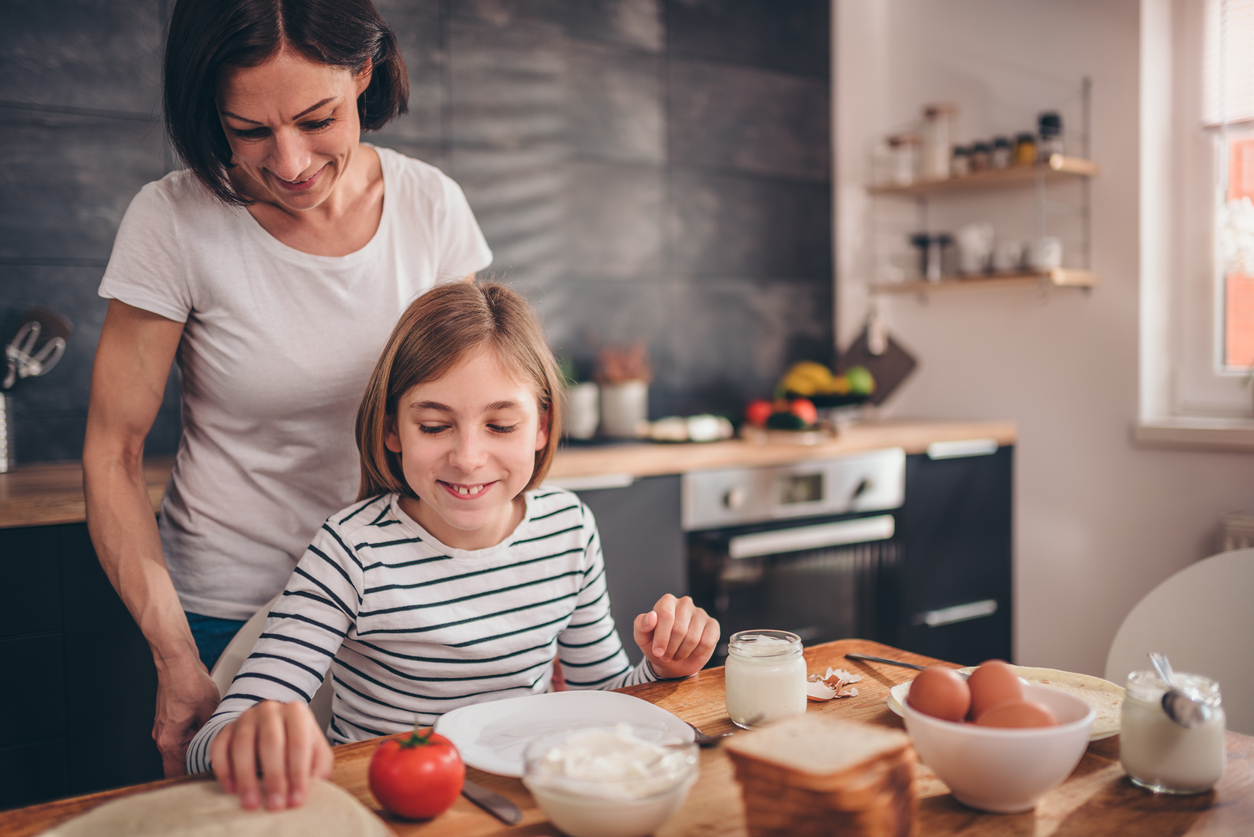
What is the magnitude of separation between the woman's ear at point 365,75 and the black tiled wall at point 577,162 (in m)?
1.22

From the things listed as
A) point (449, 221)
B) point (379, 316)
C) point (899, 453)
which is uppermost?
point (449, 221)

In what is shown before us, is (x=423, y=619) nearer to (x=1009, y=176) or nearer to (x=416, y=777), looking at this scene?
(x=416, y=777)

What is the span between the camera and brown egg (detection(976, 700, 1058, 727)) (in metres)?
0.71

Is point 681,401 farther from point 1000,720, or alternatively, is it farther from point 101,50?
point 1000,720

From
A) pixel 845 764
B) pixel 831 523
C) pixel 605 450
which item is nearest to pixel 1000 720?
pixel 845 764

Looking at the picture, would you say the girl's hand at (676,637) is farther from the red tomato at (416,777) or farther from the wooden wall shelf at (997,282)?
the wooden wall shelf at (997,282)

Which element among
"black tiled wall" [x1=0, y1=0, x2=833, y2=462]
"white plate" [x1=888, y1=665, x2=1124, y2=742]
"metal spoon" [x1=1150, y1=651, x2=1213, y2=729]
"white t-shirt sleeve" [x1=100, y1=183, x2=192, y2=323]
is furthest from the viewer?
"black tiled wall" [x1=0, y1=0, x2=833, y2=462]

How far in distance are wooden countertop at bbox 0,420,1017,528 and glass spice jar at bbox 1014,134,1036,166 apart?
79 cm

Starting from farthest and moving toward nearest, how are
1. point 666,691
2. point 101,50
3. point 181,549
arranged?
point 101,50 → point 181,549 → point 666,691

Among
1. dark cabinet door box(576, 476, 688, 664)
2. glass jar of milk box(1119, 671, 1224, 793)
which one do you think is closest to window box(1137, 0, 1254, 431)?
dark cabinet door box(576, 476, 688, 664)

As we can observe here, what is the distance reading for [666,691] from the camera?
1.03 meters

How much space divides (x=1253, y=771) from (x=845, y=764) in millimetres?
439

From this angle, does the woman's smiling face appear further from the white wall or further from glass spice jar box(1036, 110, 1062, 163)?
the white wall

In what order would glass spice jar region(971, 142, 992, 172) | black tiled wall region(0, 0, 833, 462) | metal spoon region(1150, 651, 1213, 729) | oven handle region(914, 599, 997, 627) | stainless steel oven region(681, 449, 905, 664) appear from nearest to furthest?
metal spoon region(1150, 651, 1213, 729)
black tiled wall region(0, 0, 833, 462)
stainless steel oven region(681, 449, 905, 664)
oven handle region(914, 599, 997, 627)
glass spice jar region(971, 142, 992, 172)
